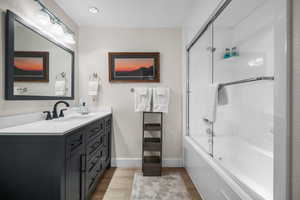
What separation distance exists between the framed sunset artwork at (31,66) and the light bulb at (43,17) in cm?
34

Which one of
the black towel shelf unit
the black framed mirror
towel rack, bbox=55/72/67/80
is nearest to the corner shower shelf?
the black towel shelf unit

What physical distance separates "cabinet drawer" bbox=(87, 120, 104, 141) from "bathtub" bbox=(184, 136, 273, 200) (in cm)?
123

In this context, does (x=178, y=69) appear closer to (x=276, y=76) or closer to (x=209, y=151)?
(x=209, y=151)

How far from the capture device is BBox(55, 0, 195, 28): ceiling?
2033 mm

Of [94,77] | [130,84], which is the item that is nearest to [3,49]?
[94,77]

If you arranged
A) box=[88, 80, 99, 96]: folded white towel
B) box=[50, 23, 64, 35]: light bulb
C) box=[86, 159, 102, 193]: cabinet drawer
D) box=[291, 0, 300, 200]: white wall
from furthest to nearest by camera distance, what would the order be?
box=[88, 80, 99, 96]: folded white towel
box=[50, 23, 64, 35]: light bulb
box=[86, 159, 102, 193]: cabinet drawer
box=[291, 0, 300, 200]: white wall

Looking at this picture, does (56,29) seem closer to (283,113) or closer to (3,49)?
(3,49)

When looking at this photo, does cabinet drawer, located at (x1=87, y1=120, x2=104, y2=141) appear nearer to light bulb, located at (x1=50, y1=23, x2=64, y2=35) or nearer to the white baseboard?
the white baseboard

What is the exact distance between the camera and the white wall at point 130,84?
2.68 meters

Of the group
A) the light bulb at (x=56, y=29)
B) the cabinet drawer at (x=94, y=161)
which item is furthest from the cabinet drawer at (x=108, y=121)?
the light bulb at (x=56, y=29)

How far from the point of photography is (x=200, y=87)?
2105 millimetres

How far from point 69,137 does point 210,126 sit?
4.79ft

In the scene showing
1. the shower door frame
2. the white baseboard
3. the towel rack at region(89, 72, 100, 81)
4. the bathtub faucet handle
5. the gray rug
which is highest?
the towel rack at region(89, 72, 100, 81)

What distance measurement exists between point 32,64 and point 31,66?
0.03 metres
